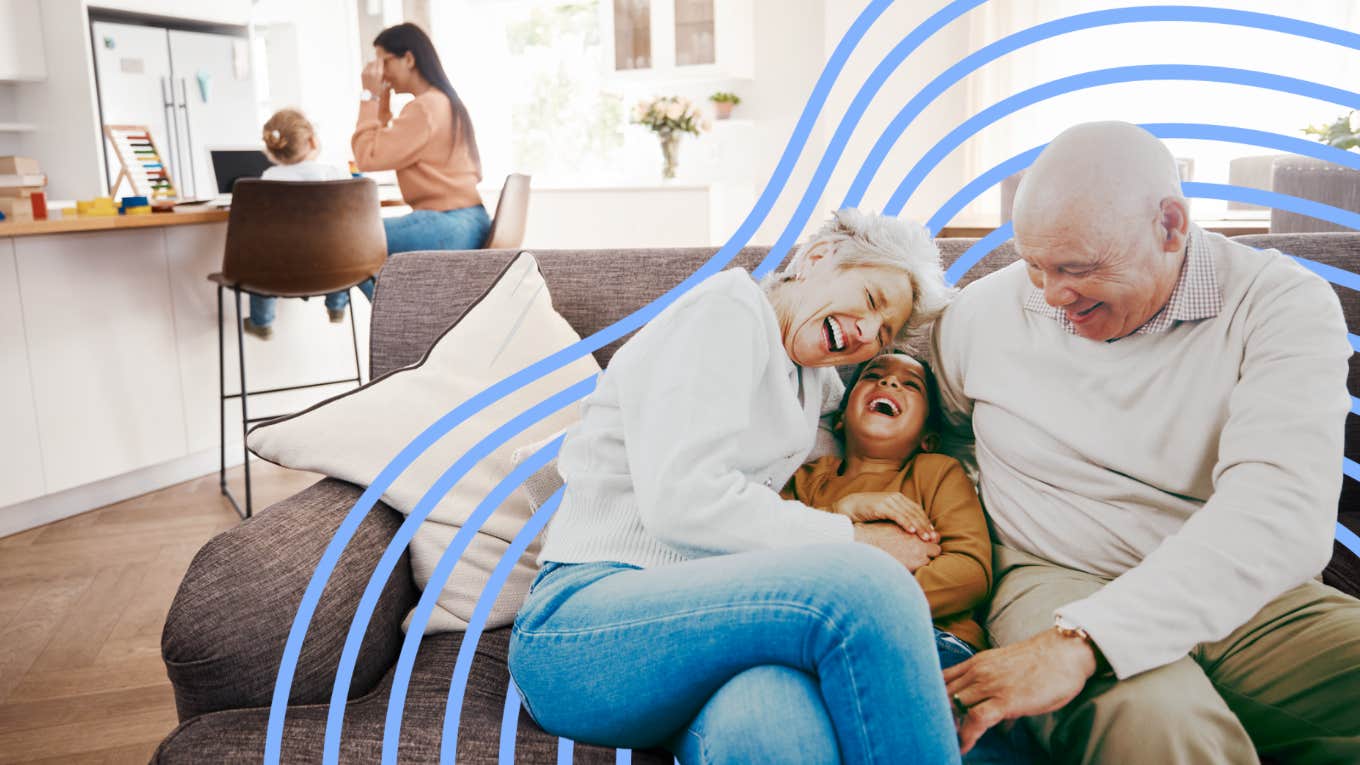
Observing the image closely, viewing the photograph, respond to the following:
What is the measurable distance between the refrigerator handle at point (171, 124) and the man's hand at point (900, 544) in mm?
6268

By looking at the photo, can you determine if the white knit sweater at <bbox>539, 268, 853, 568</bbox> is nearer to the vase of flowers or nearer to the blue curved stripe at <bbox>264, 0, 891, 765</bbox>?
the blue curved stripe at <bbox>264, 0, 891, 765</bbox>

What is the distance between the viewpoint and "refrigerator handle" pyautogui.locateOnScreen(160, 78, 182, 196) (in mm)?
6680

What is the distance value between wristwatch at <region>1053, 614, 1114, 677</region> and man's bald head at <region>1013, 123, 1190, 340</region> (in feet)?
1.52

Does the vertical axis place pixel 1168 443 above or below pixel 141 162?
below

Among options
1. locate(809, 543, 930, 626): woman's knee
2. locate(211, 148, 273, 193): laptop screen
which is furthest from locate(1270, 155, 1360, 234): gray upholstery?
locate(211, 148, 273, 193): laptop screen

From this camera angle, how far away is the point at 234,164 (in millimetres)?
5145

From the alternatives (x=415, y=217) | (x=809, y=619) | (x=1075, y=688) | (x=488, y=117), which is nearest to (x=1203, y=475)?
(x=1075, y=688)

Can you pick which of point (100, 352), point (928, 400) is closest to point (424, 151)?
point (100, 352)

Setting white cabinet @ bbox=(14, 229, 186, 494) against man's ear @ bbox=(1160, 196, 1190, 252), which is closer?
man's ear @ bbox=(1160, 196, 1190, 252)

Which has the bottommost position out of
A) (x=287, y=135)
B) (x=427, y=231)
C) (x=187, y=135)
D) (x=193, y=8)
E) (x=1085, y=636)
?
(x=1085, y=636)

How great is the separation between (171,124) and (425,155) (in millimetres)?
3143

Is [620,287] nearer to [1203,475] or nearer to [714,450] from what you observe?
[714,450]

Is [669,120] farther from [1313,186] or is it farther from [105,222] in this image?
[1313,186]

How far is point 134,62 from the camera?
6.43 meters
